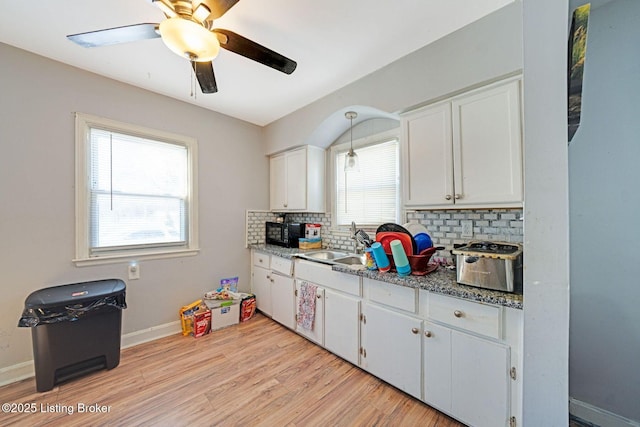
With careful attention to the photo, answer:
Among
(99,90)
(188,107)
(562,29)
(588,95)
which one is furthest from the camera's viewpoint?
(188,107)

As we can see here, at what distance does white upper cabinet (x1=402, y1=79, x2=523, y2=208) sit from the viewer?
149 cm

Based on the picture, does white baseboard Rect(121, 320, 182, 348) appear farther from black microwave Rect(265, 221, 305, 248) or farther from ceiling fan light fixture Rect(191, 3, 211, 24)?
ceiling fan light fixture Rect(191, 3, 211, 24)

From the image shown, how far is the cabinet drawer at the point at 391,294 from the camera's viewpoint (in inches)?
64.7

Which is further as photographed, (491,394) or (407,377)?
(407,377)

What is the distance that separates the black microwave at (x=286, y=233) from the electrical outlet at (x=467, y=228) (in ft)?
5.77

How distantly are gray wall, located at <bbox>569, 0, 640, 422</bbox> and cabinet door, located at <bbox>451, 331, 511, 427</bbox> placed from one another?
72 cm

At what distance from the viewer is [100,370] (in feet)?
6.58

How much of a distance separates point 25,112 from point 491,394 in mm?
3777

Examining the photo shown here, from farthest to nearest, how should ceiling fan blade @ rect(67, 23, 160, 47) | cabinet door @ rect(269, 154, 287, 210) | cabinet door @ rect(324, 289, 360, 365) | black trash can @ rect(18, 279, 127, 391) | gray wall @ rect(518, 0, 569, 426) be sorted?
1. cabinet door @ rect(269, 154, 287, 210)
2. cabinet door @ rect(324, 289, 360, 365)
3. black trash can @ rect(18, 279, 127, 391)
4. ceiling fan blade @ rect(67, 23, 160, 47)
5. gray wall @ rect(518, 0, 569, 426)

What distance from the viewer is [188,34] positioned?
124 cm

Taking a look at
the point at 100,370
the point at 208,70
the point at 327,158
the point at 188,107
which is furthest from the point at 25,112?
the point at 327,158

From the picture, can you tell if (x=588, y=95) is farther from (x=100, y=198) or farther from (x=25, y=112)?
(x=25, y=112)

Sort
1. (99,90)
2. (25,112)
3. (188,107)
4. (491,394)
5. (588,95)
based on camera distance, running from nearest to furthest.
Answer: (491,394) < (588,95) < (25,112) < (99,90) < (188,107)

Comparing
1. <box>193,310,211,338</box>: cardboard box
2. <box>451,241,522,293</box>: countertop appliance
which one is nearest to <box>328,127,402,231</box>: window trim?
<box>451,241,522,293</box>: countertop appliance
